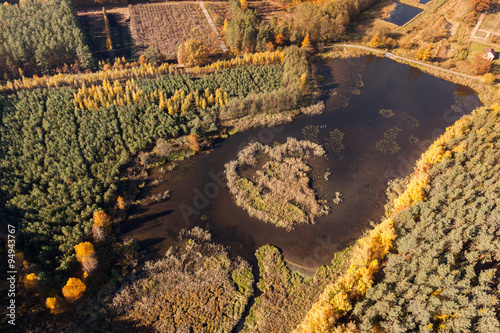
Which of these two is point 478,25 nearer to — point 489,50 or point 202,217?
point 489,50

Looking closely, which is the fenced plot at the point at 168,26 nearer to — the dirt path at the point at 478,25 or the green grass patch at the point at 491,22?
the dirt path at the point at 478,25

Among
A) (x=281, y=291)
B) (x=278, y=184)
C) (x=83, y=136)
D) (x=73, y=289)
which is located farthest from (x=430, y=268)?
(x=83, y=136)

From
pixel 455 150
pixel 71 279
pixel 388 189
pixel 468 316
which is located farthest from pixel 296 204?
pixel 71 279

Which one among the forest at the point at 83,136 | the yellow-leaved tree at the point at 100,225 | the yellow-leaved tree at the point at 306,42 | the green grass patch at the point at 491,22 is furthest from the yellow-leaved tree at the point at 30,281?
the green grass patch at the point at 491,22

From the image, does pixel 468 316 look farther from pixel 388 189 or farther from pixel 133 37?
pixel 133 37

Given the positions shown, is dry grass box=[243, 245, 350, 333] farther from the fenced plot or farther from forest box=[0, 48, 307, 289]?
the fenced plot

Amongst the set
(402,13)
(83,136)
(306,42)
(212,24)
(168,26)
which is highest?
(402,13)
